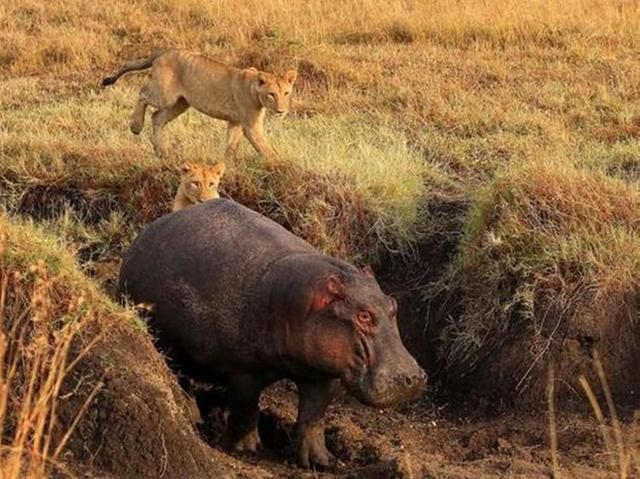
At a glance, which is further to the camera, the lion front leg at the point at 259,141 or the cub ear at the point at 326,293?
the lion front leg at the point at 259,141

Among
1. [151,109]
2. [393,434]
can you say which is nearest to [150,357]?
[393,434]

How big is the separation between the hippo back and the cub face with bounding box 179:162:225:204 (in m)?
1.19

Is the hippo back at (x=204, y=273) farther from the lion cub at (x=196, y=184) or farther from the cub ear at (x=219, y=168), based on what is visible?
the cub ear at (x=219, y=168)

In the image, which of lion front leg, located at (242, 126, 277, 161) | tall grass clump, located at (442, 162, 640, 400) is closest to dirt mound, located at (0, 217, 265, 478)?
tall grass clump, located at (442, 162, 640, 400)

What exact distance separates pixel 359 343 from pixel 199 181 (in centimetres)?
285

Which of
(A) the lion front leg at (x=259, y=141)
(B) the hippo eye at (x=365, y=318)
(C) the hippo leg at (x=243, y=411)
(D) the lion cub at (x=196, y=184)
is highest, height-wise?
(B) the hippo eye at (x=365, y=318)

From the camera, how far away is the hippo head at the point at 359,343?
748 centimetres

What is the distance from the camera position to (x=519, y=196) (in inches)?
389

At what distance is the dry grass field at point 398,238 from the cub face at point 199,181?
0.43m

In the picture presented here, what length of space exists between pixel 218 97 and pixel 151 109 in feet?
4.78

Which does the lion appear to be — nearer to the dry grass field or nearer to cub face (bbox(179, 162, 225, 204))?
the dry grass field

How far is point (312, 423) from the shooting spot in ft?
26.0

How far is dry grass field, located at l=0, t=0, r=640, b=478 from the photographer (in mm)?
7098

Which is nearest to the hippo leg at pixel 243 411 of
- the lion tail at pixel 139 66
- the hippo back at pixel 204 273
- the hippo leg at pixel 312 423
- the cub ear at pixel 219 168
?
the hippo back at pixel 204 273
